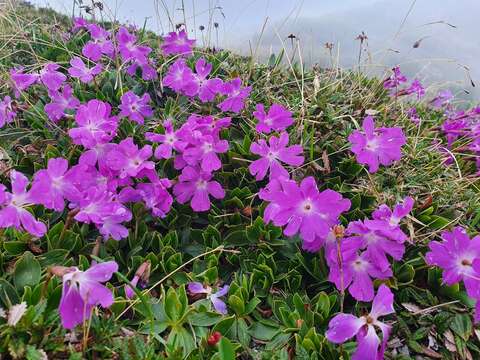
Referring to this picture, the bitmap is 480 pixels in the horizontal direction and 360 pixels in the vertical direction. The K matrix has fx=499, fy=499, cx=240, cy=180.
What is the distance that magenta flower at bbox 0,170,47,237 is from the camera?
174 centimetres

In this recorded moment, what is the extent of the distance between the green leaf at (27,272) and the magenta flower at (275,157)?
3.42 ft

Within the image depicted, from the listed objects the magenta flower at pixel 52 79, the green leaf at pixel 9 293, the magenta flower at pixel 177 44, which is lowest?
the green leaf at pixel 9 293

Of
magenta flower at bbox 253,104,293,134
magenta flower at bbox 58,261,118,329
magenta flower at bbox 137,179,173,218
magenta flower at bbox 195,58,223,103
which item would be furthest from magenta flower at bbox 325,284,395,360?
magenta flower at bbox 195,58,223,103

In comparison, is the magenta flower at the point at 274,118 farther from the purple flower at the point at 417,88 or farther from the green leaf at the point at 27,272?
the purple flower at the point at 417,88

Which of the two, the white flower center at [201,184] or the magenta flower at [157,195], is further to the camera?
the white flower center at [201,184]

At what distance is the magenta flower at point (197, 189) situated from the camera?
2357 mm

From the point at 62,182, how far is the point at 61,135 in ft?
3.45

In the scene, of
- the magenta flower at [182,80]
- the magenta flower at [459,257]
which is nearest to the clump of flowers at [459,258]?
the magenta flower at [459,257]

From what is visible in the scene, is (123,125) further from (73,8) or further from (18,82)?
(73,8)

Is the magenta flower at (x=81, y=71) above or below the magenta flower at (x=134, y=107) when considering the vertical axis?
above

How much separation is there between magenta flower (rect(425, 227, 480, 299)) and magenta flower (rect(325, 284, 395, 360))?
0.32 m

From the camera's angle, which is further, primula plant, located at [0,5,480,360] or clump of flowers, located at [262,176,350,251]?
clump of flowers, located at [262,176,350,251]

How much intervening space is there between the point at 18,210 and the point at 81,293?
50cm

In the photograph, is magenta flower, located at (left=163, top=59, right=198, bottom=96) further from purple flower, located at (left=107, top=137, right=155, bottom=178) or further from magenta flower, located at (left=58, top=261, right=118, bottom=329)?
magenta flower, located at (left=58, top=261, right=118, bottom=329)
